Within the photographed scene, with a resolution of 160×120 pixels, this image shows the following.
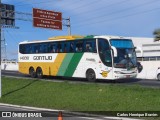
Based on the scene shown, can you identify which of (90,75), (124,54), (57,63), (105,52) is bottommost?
(90,75)

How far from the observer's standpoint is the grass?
1669cm

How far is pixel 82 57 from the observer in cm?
2827

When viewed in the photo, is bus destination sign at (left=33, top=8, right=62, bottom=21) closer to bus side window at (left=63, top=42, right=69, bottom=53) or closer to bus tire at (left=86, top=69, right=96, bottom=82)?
bus side window at (left=63, top=42, right=69, bottom=53)

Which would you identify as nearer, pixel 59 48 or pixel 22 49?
pixel 59 48

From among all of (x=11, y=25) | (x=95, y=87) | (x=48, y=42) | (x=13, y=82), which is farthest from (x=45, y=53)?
(x=11, y=25)

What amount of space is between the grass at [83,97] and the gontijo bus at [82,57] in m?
3.37

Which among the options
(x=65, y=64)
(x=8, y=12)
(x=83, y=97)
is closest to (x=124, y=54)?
(x=65, y=64)


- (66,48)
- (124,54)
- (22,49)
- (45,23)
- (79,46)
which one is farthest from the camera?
(45,23)

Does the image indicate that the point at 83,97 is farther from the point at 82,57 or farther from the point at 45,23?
the point at 45,23

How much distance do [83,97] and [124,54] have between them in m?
7.74

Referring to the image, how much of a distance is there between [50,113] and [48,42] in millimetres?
16629

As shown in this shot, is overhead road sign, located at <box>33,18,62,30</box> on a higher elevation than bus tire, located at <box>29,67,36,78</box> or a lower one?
higher

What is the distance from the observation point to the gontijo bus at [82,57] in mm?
26250

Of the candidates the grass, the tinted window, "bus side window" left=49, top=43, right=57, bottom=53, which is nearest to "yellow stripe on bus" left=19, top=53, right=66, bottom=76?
"bus side window" left=49, top=43, right=57, bottom=53
